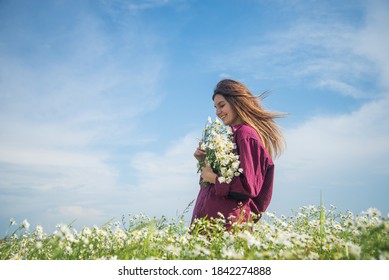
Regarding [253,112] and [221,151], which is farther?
[253,112]

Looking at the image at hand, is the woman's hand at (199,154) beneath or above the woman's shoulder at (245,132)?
beneath

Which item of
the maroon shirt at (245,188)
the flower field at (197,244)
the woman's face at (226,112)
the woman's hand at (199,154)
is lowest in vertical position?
the flower field at (197,244)

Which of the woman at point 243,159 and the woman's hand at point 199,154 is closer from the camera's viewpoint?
the woman at point 243,159

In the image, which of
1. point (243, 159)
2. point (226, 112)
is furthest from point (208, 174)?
point (226, 112)

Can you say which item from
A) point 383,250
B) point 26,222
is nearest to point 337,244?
point 383,250

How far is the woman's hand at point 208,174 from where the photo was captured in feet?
14.9

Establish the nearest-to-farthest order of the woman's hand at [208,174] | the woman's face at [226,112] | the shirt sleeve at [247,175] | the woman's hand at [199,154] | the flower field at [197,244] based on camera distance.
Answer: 1. the flower field at [197,244]
2. the shirt sleeve at [247,175]
3. the woman's hand at [208,174]
4. the woman's hand at [199,154]
5. the woman's face at [226,112]

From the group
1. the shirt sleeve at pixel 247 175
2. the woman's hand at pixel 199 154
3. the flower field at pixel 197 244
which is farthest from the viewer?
the woman's hand at pixel 199 154

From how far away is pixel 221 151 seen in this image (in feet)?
14.5

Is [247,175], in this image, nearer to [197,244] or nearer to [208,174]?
[208,174]

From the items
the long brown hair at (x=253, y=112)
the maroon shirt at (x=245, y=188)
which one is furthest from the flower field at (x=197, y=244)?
the long brown hair at (x=253, y=112)

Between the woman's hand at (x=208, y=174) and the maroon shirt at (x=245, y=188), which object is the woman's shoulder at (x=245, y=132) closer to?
the maroon shirt at (x=245, y=188)

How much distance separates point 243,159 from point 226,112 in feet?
3.35
